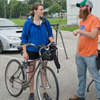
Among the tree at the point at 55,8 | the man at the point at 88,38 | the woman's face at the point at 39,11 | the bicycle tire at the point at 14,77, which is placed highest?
the tree at the point at 55,8

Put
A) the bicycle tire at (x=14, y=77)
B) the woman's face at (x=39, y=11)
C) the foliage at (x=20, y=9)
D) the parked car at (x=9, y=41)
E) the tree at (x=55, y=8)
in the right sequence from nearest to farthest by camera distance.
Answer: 1. the woman's face at (x=39, y=11)
2. the bicycle tire at (x=14, y=77)
3. the parked car at (x=9, y=41)
4. the tree at (x=55, y=8)
5. the foliage at (x=20, y=9)

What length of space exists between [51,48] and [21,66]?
2.42 ft

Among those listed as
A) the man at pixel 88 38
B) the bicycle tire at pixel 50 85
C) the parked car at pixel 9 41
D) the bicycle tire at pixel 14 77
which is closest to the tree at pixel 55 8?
the parked car at pixel 9 41

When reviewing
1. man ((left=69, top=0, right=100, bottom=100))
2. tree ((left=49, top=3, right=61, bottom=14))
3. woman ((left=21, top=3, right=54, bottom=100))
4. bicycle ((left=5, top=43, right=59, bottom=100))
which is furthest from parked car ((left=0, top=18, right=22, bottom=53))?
tree ((left=49, top=3, right=61, bottom=14))

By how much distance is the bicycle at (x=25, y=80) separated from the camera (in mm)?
3482

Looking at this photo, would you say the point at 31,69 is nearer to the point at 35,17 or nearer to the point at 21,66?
the point at 21,66

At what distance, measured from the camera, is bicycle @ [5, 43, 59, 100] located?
11.4 feet

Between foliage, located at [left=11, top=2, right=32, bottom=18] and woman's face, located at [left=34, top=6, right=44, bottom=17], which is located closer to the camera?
woman's face, located at [left=34, top=6, right=44, bottom=17]

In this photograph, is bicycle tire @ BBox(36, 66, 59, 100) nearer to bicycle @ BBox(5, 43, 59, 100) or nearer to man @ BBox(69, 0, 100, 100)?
bicycle @ BBox(5, 43, 59, 100)

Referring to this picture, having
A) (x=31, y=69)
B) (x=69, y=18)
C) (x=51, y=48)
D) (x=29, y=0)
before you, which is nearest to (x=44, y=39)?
(x=51, y=48)

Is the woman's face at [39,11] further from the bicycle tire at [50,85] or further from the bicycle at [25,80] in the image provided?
the bicycle tire at [50,85]

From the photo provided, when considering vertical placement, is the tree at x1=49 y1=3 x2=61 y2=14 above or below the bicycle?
above

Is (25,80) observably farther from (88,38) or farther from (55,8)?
(55,8)

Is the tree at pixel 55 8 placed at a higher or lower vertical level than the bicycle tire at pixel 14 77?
higher
